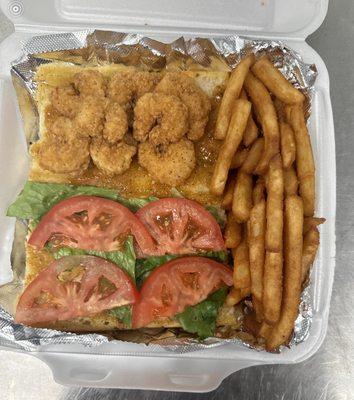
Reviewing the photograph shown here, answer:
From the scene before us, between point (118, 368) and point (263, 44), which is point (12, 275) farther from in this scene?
point (263, 44)

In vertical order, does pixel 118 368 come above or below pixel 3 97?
below

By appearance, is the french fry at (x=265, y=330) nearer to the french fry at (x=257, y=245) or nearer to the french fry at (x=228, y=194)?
the french fry at (x=257, y=245)

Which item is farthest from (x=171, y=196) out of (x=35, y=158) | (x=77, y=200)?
(x=35, y=158)

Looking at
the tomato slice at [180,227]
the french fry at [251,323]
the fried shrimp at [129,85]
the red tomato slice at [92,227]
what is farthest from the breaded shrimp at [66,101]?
the french fry at [251,323]

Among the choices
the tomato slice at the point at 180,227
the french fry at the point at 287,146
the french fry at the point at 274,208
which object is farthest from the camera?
the tomato slice at the point at 180,227

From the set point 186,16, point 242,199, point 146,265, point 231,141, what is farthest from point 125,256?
point 186,16
